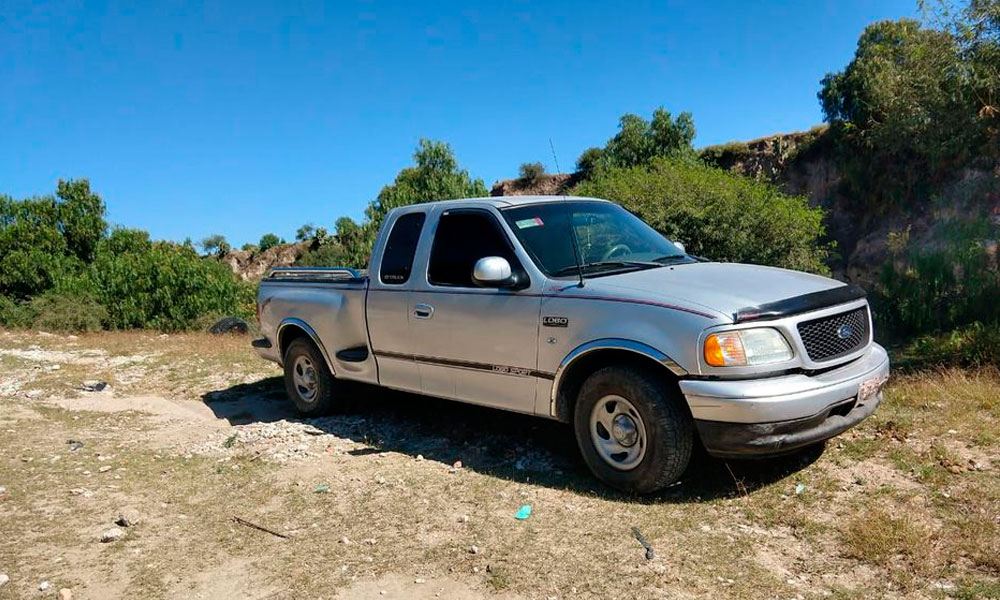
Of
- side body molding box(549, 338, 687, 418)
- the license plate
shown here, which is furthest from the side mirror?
the license plate

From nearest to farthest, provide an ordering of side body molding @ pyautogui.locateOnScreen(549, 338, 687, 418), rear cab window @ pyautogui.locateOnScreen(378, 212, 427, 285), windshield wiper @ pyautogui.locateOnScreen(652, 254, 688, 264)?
side body molding @ pyautogui.locateOnScreen(549, 338, 687, 418), windshield wiper @ pyautogui.locateOnScreen(652, 254, 688, 264), rear cab window @ pyautogui.locateOnScreen(378, 212, 427, 285)

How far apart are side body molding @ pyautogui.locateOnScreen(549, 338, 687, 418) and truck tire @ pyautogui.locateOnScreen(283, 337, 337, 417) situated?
294 centimetres

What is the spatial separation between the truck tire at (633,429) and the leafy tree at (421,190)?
988 inches

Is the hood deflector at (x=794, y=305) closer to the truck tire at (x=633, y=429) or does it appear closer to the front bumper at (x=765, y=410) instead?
the front bumper at (x=765, y=410)

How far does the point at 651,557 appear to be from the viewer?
148 inches

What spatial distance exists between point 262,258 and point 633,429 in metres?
66.2

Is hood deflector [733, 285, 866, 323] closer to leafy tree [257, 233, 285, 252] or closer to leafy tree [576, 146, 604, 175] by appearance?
leafy tree [576, 146, 604, 175]

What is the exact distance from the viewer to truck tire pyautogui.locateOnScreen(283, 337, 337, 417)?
7.08 m

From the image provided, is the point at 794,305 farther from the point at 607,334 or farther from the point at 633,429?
the point at 633,429

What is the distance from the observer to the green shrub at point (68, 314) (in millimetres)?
19578

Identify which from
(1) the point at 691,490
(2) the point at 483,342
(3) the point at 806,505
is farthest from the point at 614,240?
(3) the point at 806,505

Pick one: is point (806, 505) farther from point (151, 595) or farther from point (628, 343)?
point (151, 595)

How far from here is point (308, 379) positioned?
288 inches

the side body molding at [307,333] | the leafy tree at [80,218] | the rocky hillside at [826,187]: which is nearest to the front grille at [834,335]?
the side body molding at [307,333]
